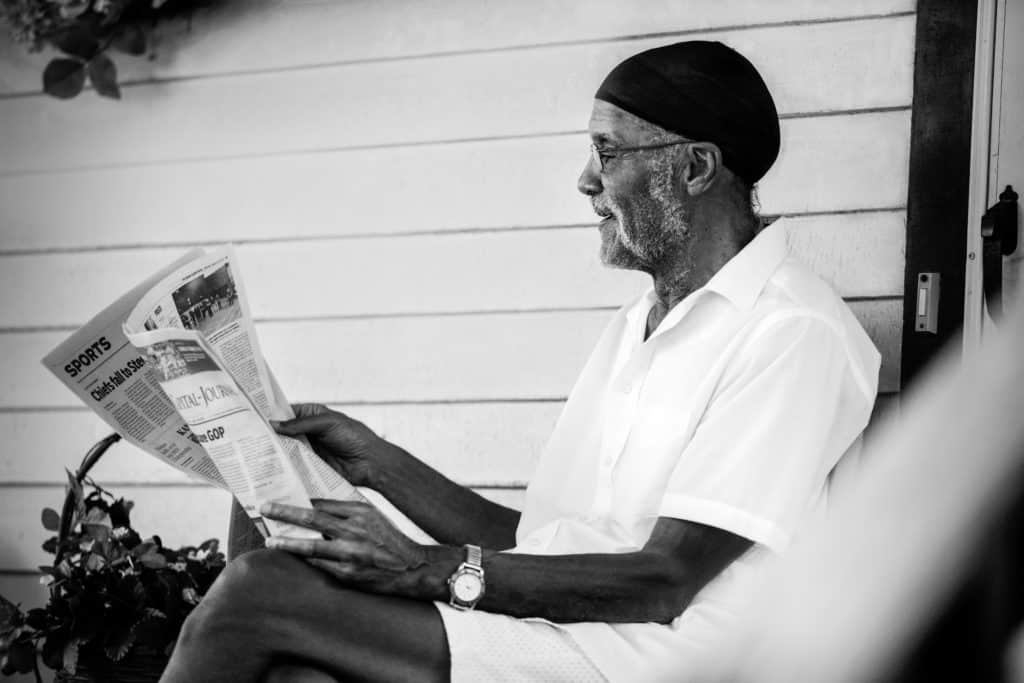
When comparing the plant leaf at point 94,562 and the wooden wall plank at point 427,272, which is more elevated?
the wooden wall plank at point 427,272

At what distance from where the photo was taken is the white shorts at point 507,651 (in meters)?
1.53

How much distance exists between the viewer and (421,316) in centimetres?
250

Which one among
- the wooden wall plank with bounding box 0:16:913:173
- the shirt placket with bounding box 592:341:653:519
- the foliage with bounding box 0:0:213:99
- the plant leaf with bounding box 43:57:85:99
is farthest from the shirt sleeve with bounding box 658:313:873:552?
the plant leaf with bounding box 43:57:85:99

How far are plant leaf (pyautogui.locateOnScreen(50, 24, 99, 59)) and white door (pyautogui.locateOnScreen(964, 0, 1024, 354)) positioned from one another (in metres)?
1.78

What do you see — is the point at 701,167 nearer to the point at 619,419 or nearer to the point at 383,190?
the point at 619,419

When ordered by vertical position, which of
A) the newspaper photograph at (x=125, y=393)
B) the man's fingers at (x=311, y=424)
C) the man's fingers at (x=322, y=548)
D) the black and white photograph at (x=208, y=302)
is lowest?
the man's fingers at (x=322, y=548)

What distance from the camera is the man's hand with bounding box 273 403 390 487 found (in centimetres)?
199

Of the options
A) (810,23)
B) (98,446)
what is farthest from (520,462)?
(810,23)

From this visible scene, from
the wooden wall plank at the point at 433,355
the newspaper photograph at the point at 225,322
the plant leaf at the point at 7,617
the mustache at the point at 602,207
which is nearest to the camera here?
the newspaper photograph at the point at 225,322

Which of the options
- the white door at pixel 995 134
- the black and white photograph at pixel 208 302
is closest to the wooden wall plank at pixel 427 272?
the white door at pixel 995 134

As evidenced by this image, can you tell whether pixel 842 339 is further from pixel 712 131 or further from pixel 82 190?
pixel 82 190

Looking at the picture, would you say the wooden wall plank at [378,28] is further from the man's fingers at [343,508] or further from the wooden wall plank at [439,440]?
the man's fingers at [343,508]

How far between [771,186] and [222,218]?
117 centimetres

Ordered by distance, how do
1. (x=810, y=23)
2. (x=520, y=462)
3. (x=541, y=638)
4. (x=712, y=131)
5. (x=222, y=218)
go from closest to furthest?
(x=541, y=638) → (x=712, y=131) → (x=810, y=23) → (x=520, y=462) → (x=222, y=218)
